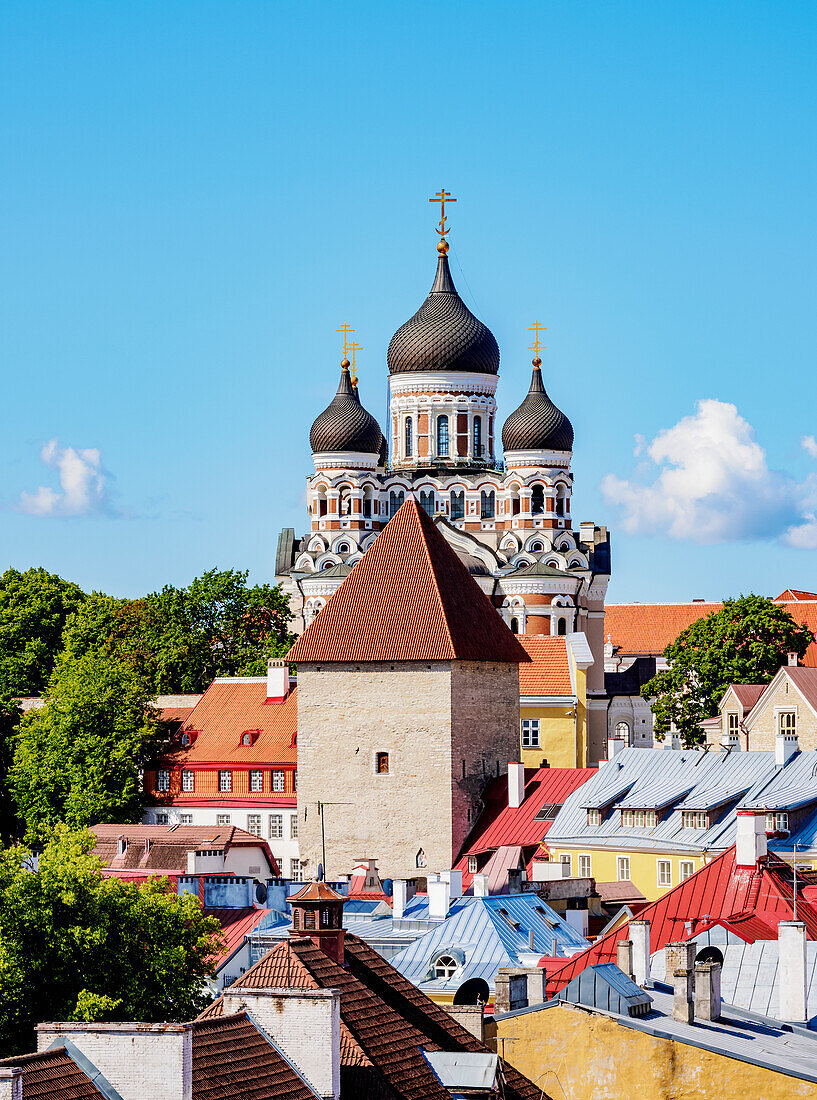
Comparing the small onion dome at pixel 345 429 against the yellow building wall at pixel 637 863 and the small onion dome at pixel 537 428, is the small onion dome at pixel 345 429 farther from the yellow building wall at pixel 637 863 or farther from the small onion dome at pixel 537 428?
the yellow building wall at pixel 637 863

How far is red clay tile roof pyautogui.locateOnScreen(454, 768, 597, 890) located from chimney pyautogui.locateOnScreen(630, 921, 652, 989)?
2059cm

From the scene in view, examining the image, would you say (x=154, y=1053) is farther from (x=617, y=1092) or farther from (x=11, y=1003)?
(x=11, y=1003)

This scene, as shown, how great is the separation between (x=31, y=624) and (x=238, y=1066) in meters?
56.5

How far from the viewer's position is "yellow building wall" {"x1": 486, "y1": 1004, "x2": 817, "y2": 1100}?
66.5 ft

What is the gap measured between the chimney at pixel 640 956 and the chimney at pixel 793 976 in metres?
1.44

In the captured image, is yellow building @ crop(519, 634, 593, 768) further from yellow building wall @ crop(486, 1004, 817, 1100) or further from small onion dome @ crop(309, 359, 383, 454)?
yellow building wall @ crop(486, 1004, 817, 1100)

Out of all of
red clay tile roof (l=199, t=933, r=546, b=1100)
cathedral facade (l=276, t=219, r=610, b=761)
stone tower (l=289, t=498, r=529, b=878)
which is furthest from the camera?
cathedral facade (l=276, t=219, r=610, b=761)

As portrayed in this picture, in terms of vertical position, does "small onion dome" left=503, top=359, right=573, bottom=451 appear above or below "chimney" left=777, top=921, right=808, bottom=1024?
above

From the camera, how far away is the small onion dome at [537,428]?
87.6m

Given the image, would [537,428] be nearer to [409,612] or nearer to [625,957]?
[409,612]

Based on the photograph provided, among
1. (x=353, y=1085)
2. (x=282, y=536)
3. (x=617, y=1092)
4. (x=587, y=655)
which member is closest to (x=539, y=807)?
(x=587, y=655)

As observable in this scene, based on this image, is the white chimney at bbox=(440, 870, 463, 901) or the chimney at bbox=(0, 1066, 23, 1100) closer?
the chimney at bbox=(0, 1066, 23, 1100)

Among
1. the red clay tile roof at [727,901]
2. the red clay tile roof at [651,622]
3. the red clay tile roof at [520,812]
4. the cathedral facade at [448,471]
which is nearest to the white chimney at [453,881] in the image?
the red clay tile roof at [727,901]

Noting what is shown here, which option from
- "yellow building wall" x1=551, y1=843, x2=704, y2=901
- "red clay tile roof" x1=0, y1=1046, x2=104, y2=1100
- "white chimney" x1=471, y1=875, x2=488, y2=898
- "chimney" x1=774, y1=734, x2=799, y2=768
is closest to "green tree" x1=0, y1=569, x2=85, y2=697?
"yellow building wall" x1=551, y1=843, x2=704, y2=901
